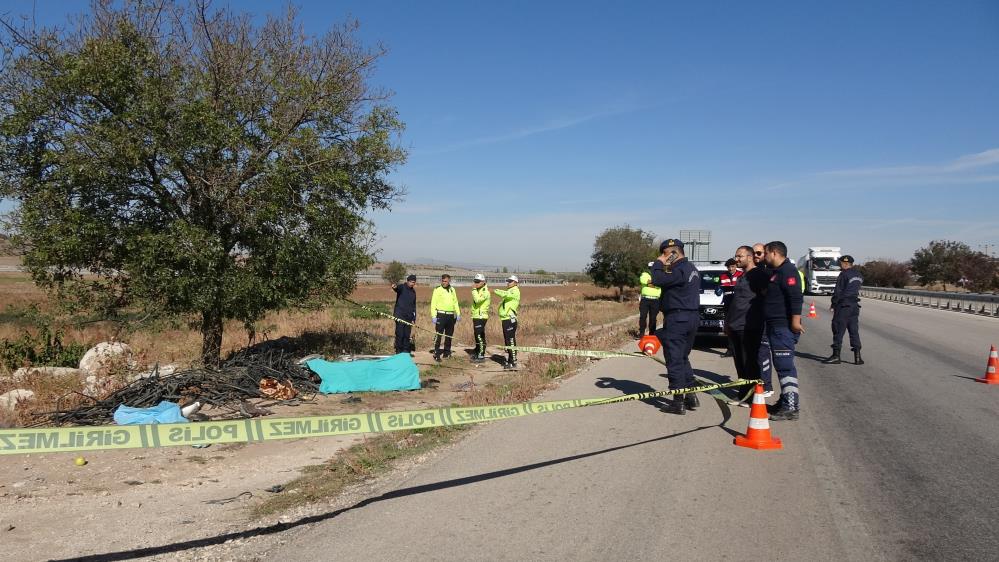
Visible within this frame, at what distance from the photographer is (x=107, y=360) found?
32.7 ft

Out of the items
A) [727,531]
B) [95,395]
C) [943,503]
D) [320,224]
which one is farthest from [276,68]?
[943,503]

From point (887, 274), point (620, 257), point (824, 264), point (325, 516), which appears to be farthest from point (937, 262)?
point (325, 516)

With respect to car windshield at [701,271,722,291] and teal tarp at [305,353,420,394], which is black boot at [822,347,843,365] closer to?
car windshield at [701,271,722,291]

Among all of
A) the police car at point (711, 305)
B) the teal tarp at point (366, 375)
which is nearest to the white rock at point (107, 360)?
the teal tarp at point (366, 375)

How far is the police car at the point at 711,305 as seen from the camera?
14.2 metres

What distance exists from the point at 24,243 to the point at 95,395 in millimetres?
2532

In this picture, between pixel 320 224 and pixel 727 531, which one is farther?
pixel 320 224

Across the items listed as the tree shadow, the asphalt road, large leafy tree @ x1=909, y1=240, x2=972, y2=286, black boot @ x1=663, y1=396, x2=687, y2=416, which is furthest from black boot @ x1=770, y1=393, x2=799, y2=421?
large leafy tree @ x1=909, y1=240, x2=972, y2=286

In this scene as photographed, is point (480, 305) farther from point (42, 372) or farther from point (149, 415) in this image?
point (42, 372)

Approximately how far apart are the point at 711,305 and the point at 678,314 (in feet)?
24.6

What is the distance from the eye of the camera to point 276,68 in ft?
35.5

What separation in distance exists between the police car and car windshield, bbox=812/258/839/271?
126 ft

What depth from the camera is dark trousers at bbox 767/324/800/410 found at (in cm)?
737

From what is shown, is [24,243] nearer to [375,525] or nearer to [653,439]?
[375,525]
